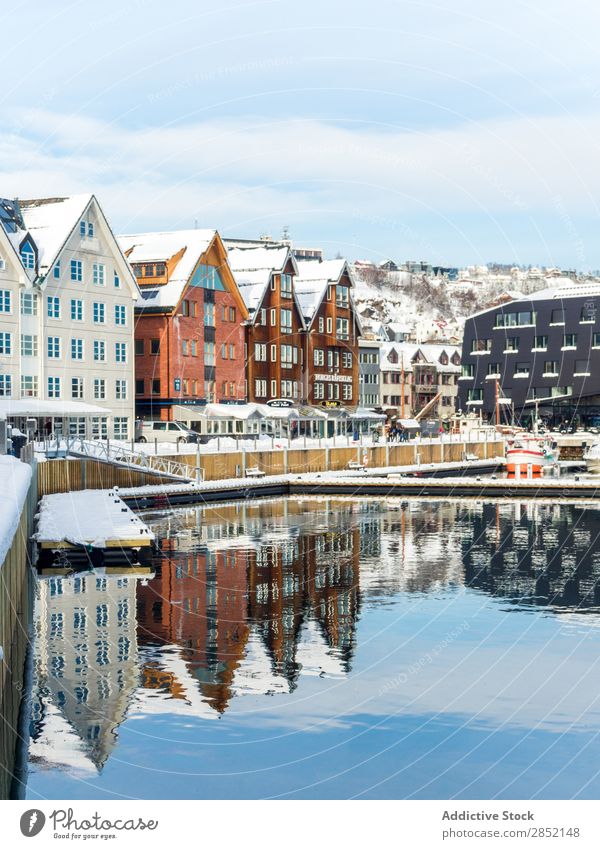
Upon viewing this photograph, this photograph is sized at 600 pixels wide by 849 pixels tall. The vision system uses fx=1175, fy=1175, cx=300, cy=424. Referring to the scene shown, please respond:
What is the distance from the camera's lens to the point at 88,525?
5022cm

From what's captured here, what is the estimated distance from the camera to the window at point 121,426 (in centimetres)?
8769

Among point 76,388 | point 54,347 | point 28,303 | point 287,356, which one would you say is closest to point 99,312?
point 54,347

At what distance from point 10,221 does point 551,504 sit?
4188 cm

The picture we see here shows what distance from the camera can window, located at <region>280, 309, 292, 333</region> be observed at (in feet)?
360

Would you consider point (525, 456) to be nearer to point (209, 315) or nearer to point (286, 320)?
point (286, 320)

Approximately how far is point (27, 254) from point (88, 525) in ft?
115

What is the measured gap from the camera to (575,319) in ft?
480

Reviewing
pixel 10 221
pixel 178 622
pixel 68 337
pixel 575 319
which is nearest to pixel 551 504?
pixel 68 337

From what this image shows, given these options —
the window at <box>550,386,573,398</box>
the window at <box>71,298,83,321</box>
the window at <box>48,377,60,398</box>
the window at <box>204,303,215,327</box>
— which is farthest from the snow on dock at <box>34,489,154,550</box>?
the window at <box>550,386,573,398</box>

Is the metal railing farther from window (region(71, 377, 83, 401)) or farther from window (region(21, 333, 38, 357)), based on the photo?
window (region(21, 333, 38, 357))

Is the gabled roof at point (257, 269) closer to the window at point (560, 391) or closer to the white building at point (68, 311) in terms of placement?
the white building at point (68, 311)

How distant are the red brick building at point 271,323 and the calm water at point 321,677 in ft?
180

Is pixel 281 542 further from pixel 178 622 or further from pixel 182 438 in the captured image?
pixel 182 438

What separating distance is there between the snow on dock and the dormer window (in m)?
24.3
